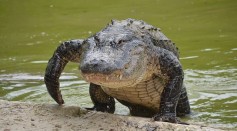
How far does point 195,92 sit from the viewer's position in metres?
6.93

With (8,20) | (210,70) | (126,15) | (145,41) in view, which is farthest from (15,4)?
(145,41)

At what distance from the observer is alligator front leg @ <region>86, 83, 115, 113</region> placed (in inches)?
214

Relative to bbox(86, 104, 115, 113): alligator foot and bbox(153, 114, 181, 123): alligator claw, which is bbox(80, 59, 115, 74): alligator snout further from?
bbox(86, 104, 115, 113): alligator foot

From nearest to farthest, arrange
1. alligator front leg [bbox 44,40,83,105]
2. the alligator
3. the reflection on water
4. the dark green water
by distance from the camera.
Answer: the alligator
alligator front leg [bbox 44,40,83,105]
the reflection on water
the dark green water

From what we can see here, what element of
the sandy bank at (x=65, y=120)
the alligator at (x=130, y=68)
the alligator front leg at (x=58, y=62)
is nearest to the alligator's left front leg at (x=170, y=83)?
the alligator at (x=130, y=68)

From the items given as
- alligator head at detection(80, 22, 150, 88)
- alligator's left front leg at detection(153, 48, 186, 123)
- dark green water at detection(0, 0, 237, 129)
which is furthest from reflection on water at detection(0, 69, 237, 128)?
alligator head at detection(80, 22, 150, 88)

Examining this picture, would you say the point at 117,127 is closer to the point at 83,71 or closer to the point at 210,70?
the point at 83,71

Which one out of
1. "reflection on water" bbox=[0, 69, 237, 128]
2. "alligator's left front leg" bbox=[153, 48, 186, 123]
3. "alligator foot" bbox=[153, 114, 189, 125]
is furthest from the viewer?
"reflection on water" bbox=[0, 69, 237, 128]

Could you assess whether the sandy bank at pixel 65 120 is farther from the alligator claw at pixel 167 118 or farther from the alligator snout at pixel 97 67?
the alligator snout at pixel 97 67

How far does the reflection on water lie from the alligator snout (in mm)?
1710

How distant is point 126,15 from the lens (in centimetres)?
1384

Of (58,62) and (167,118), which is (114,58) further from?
(58,62)

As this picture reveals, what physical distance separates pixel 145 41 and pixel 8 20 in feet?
34.5

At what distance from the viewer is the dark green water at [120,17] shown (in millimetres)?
6645
